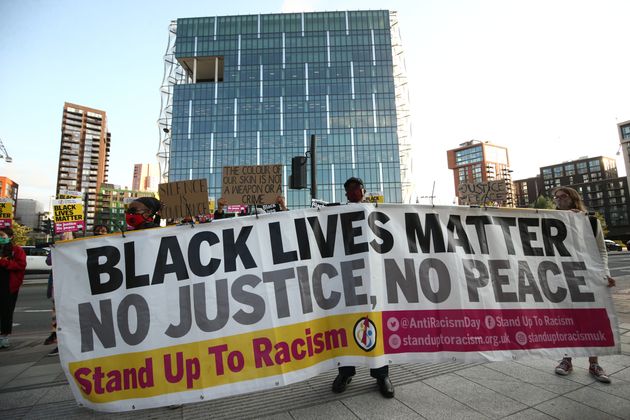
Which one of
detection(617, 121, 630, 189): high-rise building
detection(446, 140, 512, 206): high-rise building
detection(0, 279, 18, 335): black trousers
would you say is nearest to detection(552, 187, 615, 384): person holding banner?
detection(0, 279, 18, 335): black trousers

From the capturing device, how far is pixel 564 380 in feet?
11.0

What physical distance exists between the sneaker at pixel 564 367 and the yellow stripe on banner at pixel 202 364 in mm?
2158

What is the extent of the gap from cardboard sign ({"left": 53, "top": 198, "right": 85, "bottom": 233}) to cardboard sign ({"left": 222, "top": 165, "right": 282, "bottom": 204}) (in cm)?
1437

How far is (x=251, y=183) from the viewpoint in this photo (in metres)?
8.35

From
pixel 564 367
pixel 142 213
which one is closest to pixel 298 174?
pixel 142 213

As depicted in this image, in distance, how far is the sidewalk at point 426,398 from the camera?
2773 millimetres

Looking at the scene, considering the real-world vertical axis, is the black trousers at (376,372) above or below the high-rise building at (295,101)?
below

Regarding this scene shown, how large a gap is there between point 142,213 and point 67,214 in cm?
1841

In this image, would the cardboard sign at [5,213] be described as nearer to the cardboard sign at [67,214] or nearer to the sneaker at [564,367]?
the cardboard sign at [67,214]

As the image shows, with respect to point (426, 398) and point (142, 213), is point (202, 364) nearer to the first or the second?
point (142, 213)

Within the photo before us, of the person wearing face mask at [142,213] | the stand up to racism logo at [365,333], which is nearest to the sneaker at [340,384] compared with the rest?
the stand up to racism logo at [365,333]

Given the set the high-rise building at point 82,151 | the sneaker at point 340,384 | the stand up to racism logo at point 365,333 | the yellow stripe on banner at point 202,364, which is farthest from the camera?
the high-rise building at point 82,151

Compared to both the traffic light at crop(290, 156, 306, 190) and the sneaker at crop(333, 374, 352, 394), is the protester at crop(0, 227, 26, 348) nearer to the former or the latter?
the traffic light at crop(290, 156, 306, 190)

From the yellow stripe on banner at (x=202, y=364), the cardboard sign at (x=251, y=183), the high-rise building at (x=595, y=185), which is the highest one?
the high-rise building at (x=595, y=185)
